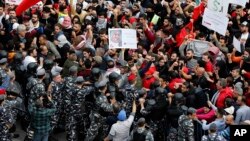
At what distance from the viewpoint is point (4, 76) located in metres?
11.2

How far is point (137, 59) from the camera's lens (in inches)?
504

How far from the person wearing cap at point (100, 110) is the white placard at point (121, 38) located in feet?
7.58

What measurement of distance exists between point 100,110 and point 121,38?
3.03 metres

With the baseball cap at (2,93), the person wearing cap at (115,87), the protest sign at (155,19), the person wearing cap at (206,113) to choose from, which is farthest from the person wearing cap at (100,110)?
the protest sign at (155,19)

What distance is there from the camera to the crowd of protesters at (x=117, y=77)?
33.5 feet

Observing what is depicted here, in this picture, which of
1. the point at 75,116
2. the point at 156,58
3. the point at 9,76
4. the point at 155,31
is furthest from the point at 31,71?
the point at 155,31

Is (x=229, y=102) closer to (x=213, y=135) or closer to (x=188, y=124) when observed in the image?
(x=188, y=124)

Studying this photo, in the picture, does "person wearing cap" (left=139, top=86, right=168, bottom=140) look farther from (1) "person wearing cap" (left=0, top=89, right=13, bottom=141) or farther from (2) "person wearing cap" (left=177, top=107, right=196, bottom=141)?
(1) "person wearing cap" (left=0, top=89, right=13, bottom=141)

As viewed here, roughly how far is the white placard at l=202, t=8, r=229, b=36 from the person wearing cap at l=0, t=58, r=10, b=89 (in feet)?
16.8

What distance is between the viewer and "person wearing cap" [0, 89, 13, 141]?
10.0 metres

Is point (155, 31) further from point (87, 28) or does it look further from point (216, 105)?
point (216, 105)

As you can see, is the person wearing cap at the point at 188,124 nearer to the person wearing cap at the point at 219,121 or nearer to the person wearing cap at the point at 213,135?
the person wearing cap at the point at 219,121

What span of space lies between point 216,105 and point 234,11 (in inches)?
241

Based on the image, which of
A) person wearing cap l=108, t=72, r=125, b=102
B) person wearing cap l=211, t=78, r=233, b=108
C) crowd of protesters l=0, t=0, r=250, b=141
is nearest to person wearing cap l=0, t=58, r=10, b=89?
crowd of protesters l=0, t=0, r=250, b=141
